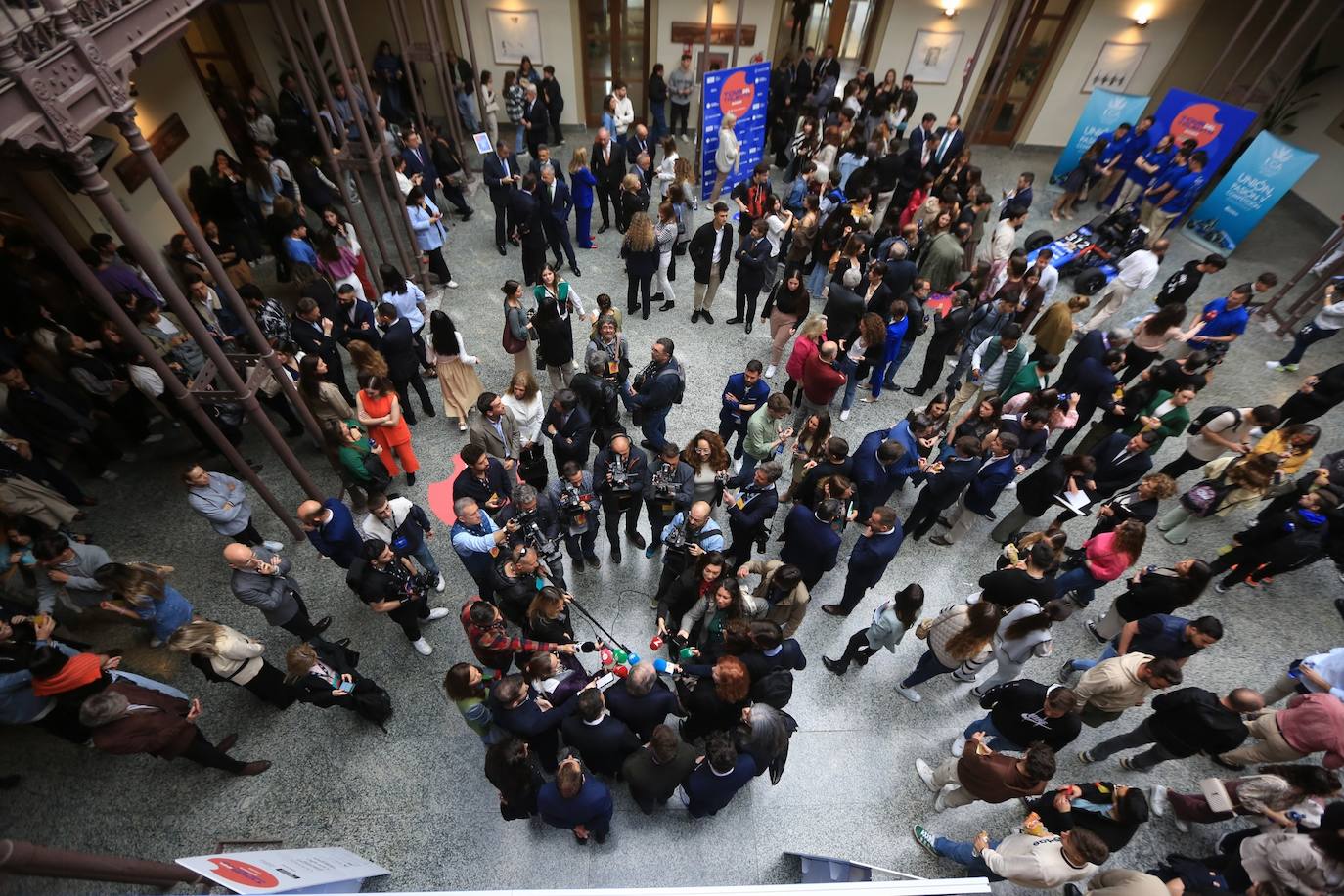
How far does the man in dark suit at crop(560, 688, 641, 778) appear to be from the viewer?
3861mm

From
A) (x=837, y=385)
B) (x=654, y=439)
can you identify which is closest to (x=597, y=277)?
(x=654, y=439)

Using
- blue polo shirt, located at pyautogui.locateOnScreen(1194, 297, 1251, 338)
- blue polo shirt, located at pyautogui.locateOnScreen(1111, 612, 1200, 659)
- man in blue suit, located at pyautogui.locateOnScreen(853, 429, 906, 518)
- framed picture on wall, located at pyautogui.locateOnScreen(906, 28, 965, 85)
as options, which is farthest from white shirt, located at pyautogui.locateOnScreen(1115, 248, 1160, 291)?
framed picture on wall, located at pyautogui.locateOnScreen(906, 28, 965, 85)

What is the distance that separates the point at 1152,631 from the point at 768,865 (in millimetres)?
3366

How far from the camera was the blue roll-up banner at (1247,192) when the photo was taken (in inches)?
392

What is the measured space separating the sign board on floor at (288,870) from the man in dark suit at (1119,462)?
6.78 meters

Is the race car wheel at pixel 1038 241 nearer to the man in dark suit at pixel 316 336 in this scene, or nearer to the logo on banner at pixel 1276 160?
the logo on banner at pixel 1276 160

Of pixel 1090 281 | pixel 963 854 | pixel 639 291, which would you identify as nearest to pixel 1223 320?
pixel 1090 281

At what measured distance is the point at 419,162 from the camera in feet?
32.4

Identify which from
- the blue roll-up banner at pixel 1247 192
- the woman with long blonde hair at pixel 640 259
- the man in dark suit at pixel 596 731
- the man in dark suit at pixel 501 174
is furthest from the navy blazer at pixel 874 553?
the blue roll-up banner at pixel 1247 192

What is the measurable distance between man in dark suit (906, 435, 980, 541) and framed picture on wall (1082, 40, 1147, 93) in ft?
43.5

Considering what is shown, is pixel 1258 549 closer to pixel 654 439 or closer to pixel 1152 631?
pixel 1152 631

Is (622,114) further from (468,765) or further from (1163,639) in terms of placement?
(1163,639)

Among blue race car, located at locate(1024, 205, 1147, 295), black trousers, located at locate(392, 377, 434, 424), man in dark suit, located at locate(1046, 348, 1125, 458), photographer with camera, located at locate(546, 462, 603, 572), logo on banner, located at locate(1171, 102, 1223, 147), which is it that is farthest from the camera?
logo on banner, located at locate(1171, 102, 1223, 147)

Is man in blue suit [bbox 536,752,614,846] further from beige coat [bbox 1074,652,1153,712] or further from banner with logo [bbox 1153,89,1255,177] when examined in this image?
banner with logo [bbox 1153,89,1255,177]
